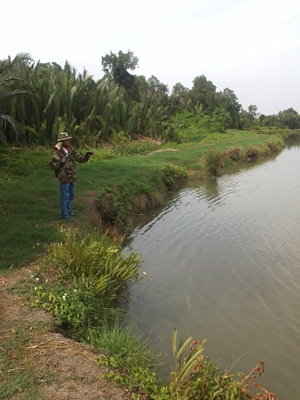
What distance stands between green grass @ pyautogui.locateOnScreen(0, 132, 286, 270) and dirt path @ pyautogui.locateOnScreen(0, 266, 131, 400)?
1522 millimetres

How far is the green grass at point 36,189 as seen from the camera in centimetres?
608

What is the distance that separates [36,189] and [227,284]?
551 centimetres

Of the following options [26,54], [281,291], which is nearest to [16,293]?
[281,291]

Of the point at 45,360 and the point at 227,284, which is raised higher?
the point at 45,360

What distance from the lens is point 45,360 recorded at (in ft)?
A: 11.1

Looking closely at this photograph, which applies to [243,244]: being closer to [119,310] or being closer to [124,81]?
[119,310]

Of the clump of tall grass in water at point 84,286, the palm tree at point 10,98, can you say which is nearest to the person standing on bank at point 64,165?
the clump of tall grass in water at point 84,286

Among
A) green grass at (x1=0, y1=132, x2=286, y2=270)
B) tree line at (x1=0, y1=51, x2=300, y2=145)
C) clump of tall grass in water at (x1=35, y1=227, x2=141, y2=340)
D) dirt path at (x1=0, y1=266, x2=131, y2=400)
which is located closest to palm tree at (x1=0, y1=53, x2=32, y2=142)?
tree line at (x1=0, y1=51, x2=300, y2=145)

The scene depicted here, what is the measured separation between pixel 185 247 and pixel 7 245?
3.80m

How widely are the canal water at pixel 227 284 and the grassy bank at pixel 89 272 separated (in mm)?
338

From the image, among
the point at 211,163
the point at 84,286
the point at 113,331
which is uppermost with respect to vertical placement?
the point at 211,163

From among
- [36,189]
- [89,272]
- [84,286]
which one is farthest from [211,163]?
[84,286]

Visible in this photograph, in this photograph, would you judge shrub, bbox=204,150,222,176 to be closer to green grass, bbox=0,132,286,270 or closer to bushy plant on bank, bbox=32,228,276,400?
green grass, bbox=0,132,286,270

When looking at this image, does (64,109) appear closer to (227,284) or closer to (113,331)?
(227,284)
